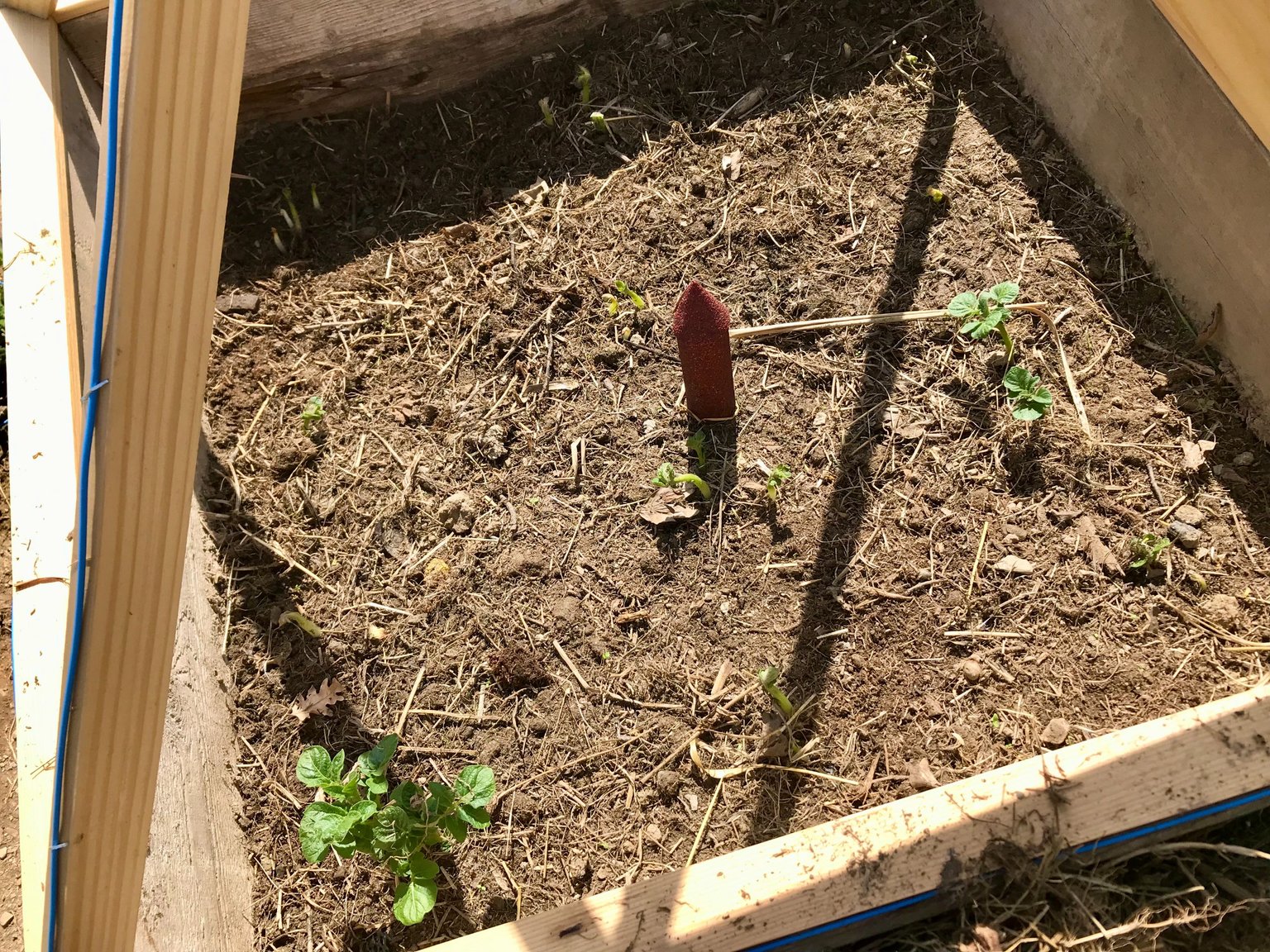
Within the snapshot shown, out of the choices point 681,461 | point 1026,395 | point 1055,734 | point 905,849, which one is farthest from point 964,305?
point 905,849

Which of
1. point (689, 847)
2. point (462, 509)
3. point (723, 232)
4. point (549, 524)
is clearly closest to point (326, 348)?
point (462, 509)

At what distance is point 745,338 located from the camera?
220cm

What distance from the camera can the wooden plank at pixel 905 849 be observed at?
4.60 ft

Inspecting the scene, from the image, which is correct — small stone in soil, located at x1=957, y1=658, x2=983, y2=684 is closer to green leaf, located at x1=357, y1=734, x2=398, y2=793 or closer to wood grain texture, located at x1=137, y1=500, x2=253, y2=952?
green leaf, located at x1=357, y1=734, x2=398, y2=793

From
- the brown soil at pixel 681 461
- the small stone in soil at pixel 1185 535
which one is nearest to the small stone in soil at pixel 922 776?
the brown soil at pixel 681 461

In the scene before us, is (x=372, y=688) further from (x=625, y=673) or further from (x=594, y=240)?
(x=594, y=240)

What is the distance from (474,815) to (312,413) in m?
1.11

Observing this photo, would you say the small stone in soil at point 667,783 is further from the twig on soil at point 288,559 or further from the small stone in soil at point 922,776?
the twig on soil at point 288,559

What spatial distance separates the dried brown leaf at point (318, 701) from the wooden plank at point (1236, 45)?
2337mm

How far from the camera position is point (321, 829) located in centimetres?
155

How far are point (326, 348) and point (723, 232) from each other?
1.14 m

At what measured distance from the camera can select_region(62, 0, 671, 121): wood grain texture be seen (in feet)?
8.21

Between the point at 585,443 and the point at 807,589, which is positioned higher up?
the point at 585,443

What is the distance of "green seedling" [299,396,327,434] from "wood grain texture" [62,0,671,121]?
1051 millimetres
